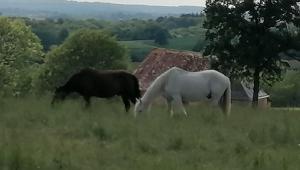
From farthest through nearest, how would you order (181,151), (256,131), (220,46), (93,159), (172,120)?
(220,46), (172,120), (256,131), (181,151), (93,159)

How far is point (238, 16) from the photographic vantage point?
3838 cm

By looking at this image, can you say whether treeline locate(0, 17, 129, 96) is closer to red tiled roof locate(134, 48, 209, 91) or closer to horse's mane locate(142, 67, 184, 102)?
red tiled roof locate(134, 48, 209, 91)

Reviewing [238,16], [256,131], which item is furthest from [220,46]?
[256,131]

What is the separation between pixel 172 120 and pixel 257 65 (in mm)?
26064

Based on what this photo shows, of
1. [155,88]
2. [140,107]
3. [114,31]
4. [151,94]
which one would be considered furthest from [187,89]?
[114,31]

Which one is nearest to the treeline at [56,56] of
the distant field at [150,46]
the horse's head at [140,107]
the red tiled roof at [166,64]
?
the red tiled roof at [166,64]

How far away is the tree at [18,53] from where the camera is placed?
62469 millimetres

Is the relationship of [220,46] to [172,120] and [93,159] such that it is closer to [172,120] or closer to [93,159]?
[172,120]

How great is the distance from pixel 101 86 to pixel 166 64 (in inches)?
1452

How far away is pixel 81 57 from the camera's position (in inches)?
2534

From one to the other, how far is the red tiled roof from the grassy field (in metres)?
37.0

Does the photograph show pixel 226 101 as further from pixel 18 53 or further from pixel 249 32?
pixel 18 53

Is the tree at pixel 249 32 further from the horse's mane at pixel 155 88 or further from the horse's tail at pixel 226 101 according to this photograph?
the horse's mane at pixel 155 88

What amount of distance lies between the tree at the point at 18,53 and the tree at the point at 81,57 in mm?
2053
